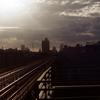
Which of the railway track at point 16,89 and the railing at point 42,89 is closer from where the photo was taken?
the railway track at point 16,89

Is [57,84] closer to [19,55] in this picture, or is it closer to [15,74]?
[15,74]

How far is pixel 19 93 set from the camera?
14.0m

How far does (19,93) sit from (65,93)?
17.6ft

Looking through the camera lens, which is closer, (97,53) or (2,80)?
(2,80)

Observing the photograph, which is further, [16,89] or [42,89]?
[16,89]

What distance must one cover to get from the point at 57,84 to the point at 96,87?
10.8 feet

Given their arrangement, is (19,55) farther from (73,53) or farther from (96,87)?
(96,87)

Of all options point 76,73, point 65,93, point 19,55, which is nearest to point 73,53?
point 19,55

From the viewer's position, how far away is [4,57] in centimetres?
9144

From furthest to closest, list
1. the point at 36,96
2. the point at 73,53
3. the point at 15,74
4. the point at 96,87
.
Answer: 1. the point at 73,53
2. the point at 15,74
3. the point at 36,96
4. the point at 96,87

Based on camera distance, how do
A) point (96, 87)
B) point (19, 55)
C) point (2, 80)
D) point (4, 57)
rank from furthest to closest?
1. point (19, 55)
2. point (4, 57)
3. point (2, 80)
4. point (96, 87)

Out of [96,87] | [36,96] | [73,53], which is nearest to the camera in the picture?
[96,87]

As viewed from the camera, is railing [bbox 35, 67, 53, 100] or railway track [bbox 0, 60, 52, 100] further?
railing [bbox 35, 67, 53, 100]

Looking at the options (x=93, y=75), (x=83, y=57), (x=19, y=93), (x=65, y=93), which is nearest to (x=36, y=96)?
(x=19, y=93)
